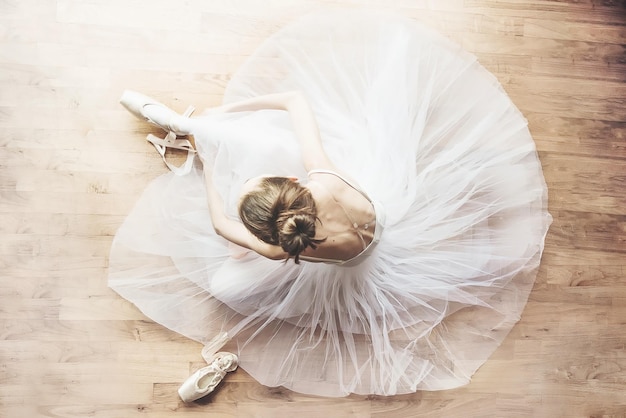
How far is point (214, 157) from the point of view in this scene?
79.7 inches

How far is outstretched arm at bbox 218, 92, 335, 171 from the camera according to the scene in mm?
1790

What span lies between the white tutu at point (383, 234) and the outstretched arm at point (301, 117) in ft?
0.17

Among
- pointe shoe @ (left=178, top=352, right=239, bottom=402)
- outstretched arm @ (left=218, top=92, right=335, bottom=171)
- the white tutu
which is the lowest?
pointe shoe @ (left=178, top=352, right=239, bottom=402)

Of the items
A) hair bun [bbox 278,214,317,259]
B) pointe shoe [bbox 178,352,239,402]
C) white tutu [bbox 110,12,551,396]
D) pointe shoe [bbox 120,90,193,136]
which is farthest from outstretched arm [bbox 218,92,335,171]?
pointe shoe [bbox 178,352,239,402]

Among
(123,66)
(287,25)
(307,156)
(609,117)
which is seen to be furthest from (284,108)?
(609,117)

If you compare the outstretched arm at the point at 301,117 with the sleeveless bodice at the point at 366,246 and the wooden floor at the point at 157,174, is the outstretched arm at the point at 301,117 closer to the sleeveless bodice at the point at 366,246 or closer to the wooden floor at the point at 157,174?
the sleeveless bodice at the point at 366,246

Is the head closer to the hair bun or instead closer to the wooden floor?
the hair bun

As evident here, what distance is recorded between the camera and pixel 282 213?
150 centimetres

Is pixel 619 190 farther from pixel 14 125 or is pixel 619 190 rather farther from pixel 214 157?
pixel 14 125

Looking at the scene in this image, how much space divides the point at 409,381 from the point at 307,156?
89 cm

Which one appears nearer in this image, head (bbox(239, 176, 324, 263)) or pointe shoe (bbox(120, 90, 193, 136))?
head (bbox(239, 176, 324, 263))

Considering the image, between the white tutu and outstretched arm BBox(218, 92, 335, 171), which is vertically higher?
outstretched arm BBox(218, 92, 335, 171)

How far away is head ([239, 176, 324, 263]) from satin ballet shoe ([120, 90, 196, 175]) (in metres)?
0.67

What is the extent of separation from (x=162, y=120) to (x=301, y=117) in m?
0.53
